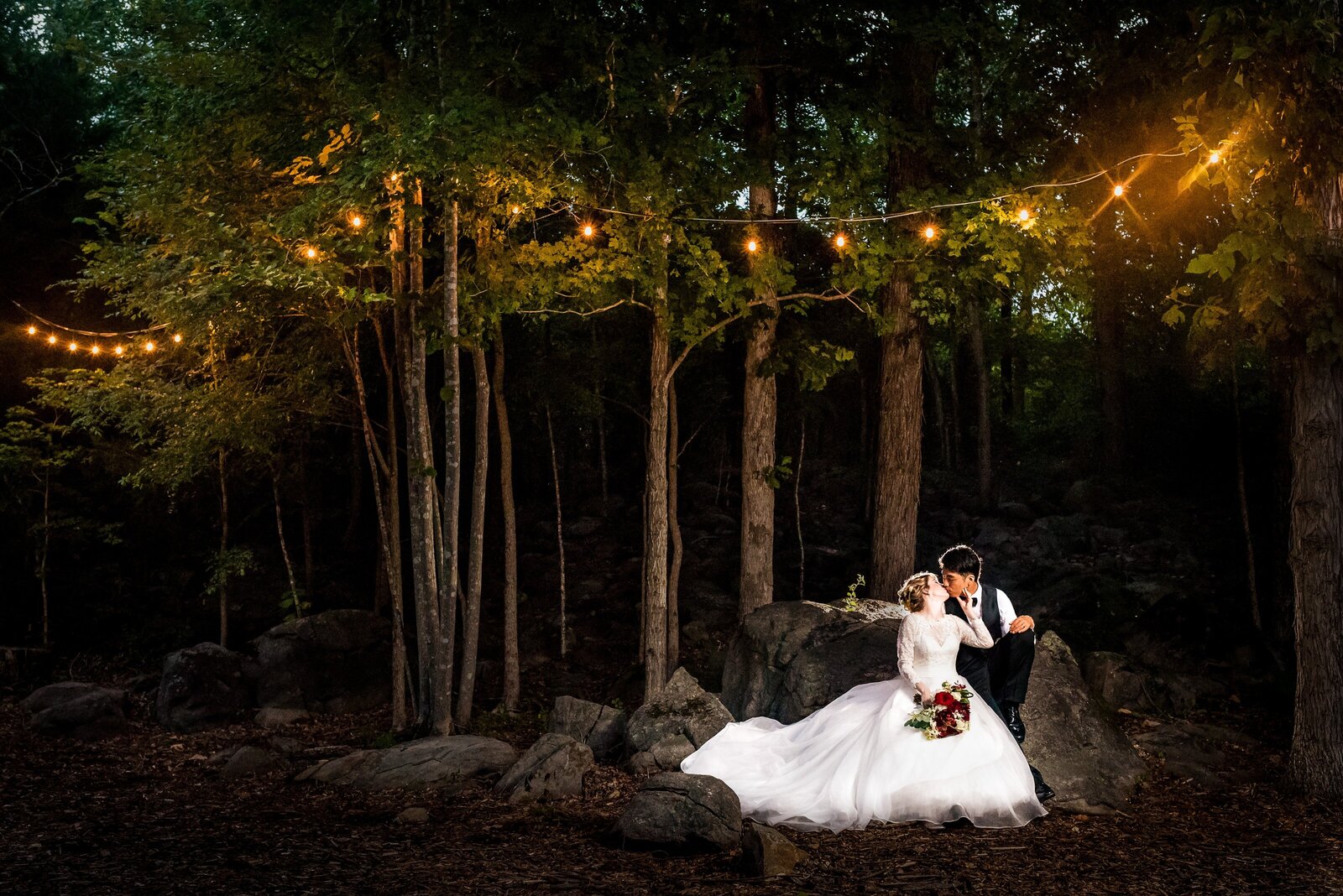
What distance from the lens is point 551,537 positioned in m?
22.5

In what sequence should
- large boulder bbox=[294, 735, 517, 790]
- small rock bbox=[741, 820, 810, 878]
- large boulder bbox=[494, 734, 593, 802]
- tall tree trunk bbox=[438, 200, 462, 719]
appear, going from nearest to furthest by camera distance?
small rock bbox=[741, 820, 810, 878] → large boulder bbox=[494, 734, 593, 802] → large boulder bbox=[294, 735, 517, 790] → tall tree trunk bbox=[438, 200, 462, 719]

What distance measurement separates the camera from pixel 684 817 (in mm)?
6320

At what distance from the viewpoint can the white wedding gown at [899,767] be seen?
6660 millimetres

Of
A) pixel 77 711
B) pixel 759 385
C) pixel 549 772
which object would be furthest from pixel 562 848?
pixel 77 711

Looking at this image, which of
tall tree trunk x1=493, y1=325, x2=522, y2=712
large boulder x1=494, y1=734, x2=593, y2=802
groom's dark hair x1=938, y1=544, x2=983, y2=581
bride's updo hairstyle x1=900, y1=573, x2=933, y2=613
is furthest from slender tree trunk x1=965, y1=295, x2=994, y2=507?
large boulder x1=494, y1=734, x2=593, y2=802

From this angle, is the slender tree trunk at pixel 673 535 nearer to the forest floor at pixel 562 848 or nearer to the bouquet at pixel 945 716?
the forest floor at pixel 562 848

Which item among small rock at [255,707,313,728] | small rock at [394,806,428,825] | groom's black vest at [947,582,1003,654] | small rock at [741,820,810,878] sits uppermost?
groom's black vest at [947,582,1003,654]

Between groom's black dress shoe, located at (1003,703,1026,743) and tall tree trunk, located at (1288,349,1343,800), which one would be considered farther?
tall tree trunk, located at (1288,349,1343,800)

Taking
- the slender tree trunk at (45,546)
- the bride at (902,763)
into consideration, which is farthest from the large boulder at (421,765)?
the slender tree trunk at (45,546)

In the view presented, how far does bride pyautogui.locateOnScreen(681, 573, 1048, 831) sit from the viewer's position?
6664 mm

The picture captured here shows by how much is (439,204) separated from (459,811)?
6307 millimetres

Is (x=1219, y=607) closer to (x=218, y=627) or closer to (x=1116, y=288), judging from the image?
(x=1116, y=288)

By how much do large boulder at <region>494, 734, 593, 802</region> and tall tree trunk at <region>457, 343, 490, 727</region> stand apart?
3.57m

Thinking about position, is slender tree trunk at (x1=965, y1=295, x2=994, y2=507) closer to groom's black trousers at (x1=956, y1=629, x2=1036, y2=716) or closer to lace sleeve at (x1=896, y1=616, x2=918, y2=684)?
groom's black trousers at (x1=956, y1=629, x2=1036, y2=716)
